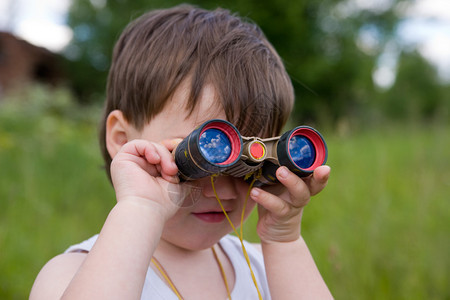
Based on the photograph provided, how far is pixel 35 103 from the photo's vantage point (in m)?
6.09

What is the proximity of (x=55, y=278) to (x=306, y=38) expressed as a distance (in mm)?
12725

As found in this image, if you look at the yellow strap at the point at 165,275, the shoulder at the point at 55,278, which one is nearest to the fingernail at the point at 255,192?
the yellow strap at the point at 165,275

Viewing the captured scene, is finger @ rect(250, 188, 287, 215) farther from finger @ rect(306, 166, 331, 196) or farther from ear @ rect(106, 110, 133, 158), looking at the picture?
ear @ rect(106, 110, 133, 158)

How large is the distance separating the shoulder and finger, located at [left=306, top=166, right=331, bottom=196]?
623mm

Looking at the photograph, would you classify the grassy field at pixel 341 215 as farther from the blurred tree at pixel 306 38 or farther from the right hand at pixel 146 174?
the blurred tree at pixel 306 38

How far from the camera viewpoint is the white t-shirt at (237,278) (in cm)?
111

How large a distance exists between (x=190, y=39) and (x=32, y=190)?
6.20 feet

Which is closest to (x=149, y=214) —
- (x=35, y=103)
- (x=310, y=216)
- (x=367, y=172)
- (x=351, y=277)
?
(x=351, y=277)

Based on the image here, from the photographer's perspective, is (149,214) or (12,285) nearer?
(149,214)

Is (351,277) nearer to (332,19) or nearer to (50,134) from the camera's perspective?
(50,134)

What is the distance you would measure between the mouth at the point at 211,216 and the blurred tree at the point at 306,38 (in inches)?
372

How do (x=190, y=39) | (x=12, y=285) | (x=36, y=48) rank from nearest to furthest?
1. (x=190, y=39)
2. (x=12, y=285)
3. (x=36, y=48)

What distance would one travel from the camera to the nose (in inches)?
41.6

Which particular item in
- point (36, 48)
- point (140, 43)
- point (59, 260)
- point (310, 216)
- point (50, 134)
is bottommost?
point (36, 48)
